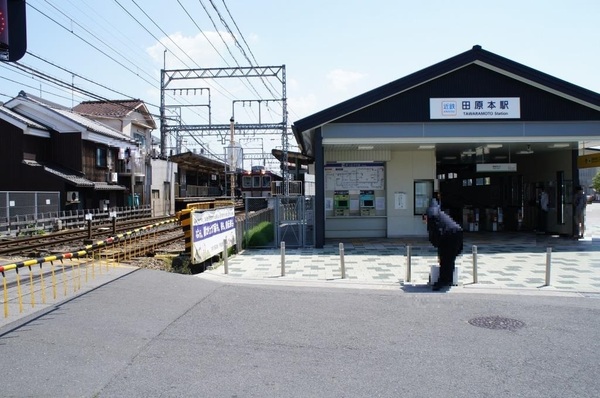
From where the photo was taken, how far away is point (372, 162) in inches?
705

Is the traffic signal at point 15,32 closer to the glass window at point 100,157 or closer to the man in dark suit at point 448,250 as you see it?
the man in dark suit at point 448,250

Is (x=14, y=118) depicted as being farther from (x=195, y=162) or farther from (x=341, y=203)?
(x=341, y=203)

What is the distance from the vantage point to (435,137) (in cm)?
1527

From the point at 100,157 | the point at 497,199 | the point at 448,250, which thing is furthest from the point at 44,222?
the point at 497,199

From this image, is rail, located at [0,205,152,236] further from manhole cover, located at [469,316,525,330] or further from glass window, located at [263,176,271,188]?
manhole cover, located at [469,316,525,330]

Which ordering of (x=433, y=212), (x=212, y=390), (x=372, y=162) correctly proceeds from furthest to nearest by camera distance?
(x=372, y=162) → (x=433, y=212) → (x=212, y=390)

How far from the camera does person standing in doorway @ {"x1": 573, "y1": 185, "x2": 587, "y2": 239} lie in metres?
16.5

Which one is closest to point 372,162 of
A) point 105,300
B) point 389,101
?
point 389,101

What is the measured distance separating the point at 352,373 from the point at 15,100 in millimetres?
29891

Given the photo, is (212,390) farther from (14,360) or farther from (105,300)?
(105,300)

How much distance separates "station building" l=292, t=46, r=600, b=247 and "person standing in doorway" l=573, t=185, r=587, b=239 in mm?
300

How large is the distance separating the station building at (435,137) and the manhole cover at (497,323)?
837 cm

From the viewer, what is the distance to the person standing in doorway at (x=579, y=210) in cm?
1655

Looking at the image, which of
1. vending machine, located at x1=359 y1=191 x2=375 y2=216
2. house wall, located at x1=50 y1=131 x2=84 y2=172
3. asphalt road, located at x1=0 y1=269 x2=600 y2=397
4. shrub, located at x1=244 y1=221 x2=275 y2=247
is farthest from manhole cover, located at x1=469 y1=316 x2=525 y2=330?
house wall, located at x1=50 y1=131 x2=84 y2=172
